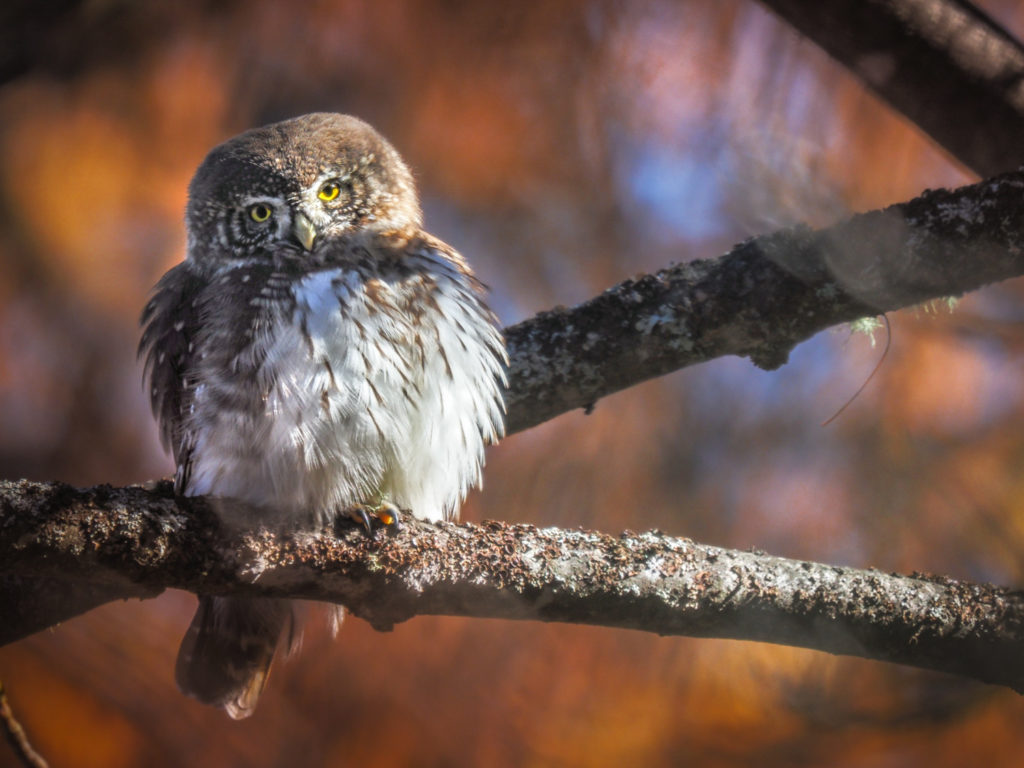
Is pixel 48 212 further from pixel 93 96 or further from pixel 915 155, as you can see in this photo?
pixel 915 155

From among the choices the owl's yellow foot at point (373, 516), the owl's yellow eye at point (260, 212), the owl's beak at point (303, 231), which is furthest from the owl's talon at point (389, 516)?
the owl's yellow eye at point (260, 212)

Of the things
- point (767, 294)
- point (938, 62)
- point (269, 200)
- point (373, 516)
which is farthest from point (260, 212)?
point (938, 62)

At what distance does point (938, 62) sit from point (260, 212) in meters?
1.44

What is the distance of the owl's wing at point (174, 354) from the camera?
4.61 ft

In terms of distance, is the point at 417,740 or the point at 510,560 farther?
the point at 417,740

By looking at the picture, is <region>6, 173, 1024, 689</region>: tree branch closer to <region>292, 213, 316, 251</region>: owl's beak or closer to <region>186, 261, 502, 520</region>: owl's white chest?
<region>186, 261, 502, 520</region>: owl's white chest

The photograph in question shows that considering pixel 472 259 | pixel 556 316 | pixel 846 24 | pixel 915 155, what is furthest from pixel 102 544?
pixel 915 155

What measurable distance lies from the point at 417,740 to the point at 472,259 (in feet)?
3.85

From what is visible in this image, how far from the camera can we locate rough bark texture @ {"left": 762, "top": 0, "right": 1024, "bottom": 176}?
1525mm

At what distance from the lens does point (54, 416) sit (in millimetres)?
1567

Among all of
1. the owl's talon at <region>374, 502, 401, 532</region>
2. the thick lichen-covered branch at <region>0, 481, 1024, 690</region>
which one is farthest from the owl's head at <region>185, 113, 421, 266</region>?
the thick lichen-covered branch at <region>0, 481, 1024, 690</region>

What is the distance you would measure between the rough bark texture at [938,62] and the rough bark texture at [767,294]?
1.20 ft

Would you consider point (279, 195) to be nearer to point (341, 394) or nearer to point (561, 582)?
point (341, 394)

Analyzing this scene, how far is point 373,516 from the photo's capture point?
119 centimetres
